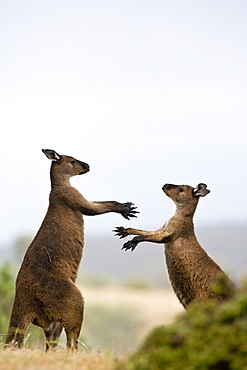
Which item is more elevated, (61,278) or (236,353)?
(61,278)

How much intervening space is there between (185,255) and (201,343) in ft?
13.3

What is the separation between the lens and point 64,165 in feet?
30.4

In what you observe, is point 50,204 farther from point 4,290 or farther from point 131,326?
point 131,326

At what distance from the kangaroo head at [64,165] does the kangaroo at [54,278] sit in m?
0.41

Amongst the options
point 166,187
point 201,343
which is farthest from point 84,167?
point 201,343

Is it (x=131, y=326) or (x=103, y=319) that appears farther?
(x=103, y=319)

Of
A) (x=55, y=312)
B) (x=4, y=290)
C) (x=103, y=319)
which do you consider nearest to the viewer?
(x=55, y=312)

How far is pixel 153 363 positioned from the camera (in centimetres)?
464

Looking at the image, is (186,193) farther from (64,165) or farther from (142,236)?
(64,165)

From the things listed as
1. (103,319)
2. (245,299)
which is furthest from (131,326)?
(245,299)

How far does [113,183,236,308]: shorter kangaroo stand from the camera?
8461mm

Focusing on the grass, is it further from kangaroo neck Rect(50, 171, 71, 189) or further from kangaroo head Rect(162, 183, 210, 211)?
kangaroo head Rect(162, 183, 210, 211)

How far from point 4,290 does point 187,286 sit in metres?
14.5

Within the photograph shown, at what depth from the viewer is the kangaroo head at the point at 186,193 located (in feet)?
30.6
